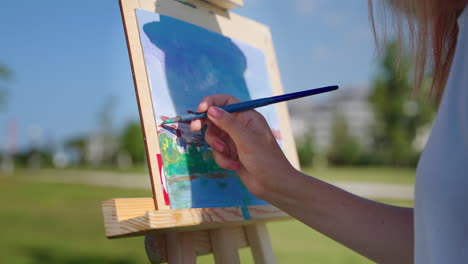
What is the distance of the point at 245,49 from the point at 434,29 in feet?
2.30

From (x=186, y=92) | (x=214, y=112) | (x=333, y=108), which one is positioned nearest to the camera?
(x=214, y=112)

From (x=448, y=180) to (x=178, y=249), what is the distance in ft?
2.10

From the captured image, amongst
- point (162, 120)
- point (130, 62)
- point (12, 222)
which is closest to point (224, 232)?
point (162, 120)

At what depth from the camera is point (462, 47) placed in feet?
2.09

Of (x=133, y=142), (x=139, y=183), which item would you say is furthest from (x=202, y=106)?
(x=133, y=142)

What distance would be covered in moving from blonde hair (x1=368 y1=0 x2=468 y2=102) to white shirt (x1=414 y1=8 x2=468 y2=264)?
0.12 meters

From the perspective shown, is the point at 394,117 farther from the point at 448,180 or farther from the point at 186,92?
the point at 448,180

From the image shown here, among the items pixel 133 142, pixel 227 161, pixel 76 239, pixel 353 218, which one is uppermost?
pixel 133 142

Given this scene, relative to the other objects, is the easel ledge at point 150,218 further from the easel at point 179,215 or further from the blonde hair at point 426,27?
the blonde hair at point 426,27

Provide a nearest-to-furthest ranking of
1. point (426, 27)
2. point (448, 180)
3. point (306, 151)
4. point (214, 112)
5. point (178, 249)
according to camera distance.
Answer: point (448, 180), point (426, 27), point (214, 112), point (178, 249), point (306, 151)

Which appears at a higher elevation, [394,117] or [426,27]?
[394,117]

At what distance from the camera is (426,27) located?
2.54 ft

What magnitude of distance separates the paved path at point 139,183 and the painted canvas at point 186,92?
26.3ft

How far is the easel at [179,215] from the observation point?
90 centimetres
